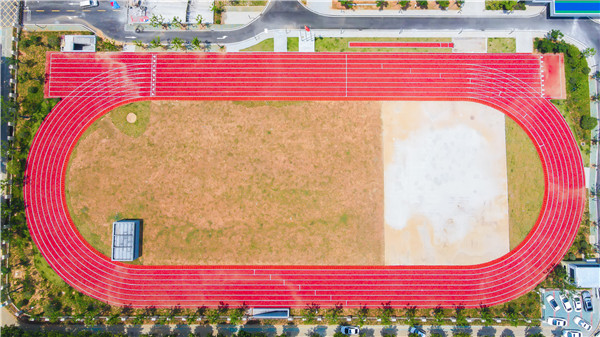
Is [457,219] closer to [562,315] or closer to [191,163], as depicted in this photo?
[562,315]

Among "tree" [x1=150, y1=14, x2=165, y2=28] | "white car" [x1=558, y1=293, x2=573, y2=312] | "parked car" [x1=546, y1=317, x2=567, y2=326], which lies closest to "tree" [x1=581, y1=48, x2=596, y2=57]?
"white car" [x1=558, y1=293, x2=573, y2=312]

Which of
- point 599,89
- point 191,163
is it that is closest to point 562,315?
point 599,89

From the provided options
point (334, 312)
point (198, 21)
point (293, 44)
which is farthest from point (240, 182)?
point (198, 21)

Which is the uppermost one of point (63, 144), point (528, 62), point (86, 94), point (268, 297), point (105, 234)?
point (528, 62)

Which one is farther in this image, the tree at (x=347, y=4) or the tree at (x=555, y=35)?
the tree at (x=347, y=4)

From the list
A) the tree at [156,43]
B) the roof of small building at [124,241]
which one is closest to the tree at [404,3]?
the tree at [156,43]

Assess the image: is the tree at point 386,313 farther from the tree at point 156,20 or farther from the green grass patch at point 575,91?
the tree at point 156,20

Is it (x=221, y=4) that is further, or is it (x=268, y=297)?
(x=221, y=4)
